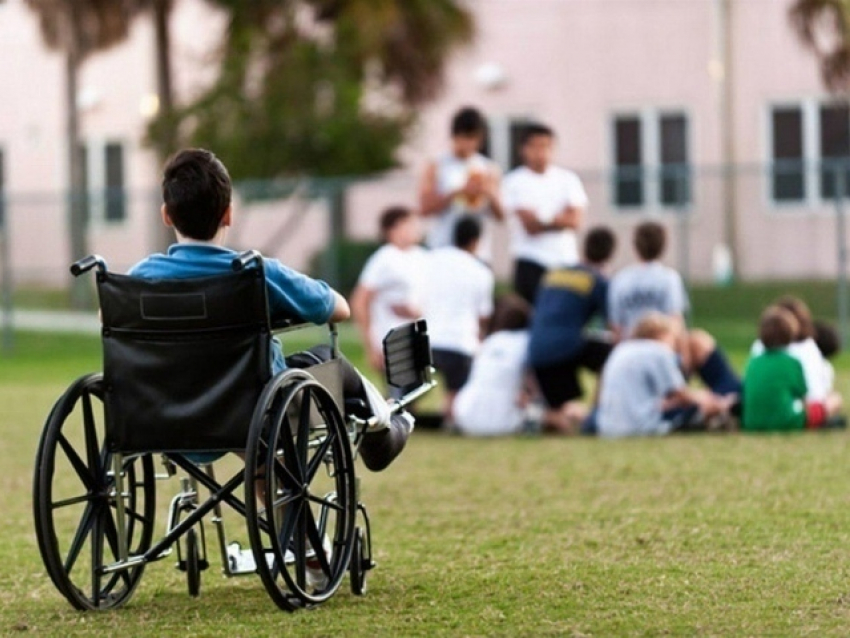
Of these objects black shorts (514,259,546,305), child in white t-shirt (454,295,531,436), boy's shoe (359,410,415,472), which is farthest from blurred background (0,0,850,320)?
boy's shoe (359,410,415,472)

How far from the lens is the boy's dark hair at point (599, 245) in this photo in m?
13.7

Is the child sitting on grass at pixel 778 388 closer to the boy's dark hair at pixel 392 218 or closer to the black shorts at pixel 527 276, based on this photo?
the black shorts at pixel 527 276

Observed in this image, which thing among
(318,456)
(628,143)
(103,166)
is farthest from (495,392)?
(103,166)

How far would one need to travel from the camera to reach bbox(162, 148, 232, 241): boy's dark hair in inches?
254

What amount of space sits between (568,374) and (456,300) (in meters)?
0.82

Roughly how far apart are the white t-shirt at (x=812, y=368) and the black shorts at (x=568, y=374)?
3.18 ft

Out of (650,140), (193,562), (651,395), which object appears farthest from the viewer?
(650,140)

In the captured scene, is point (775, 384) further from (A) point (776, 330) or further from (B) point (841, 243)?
(B) point (841, 243)

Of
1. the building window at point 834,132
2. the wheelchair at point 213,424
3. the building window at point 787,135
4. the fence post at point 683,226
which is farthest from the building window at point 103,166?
the wheelchair at point 213,424

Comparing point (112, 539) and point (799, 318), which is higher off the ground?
point (799, 318)

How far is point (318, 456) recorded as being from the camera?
21.1 feet

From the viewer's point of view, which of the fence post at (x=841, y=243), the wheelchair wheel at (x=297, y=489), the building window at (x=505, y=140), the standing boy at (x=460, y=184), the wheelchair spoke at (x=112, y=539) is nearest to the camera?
the wheelchair wheel at (x=297, y=489)

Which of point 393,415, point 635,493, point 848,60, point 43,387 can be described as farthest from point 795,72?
point 393,415

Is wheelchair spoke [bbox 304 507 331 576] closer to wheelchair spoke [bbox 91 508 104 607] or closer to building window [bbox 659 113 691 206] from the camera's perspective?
wheelchair spoke [bbox 91 508 104 607]
